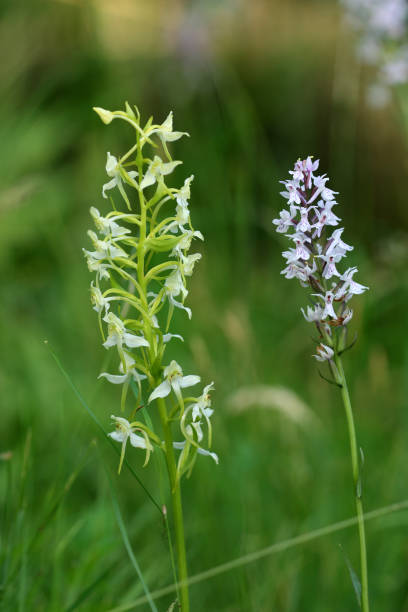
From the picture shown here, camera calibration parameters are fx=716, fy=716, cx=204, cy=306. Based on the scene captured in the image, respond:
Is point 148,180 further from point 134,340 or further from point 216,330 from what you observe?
point 216,330

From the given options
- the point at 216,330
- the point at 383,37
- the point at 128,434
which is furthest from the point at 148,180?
the point at 216,330

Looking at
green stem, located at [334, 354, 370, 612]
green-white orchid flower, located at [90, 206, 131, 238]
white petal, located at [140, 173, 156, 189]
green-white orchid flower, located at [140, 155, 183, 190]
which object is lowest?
green stem, located at [334, 354, 370, 612]

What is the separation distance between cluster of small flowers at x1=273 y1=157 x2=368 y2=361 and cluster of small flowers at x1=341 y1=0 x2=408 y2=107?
1.48 m

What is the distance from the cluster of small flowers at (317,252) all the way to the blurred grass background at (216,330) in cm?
37

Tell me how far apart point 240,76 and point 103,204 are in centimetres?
283

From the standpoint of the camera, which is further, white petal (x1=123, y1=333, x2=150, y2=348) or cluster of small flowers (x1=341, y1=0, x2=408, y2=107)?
cluster of small flowers (x1=341, y1=0, x2=408, y2=107)

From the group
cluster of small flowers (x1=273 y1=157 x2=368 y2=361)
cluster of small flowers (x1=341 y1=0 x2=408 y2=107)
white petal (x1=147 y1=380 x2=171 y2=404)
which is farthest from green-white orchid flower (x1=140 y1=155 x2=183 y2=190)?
cluster of small flowers (x1=341 y1=0 x2=408 y2=107)

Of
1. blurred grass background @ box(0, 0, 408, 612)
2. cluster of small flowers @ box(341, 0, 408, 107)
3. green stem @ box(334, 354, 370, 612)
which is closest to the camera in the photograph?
green stem @ box(334, 354, 370, 612)

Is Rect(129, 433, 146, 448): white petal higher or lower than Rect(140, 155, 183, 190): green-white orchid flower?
lower

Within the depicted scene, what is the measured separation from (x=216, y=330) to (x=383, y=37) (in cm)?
136

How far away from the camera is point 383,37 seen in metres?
2.40

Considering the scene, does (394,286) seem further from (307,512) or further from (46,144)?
(46,144)

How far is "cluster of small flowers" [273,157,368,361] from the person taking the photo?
0.87m

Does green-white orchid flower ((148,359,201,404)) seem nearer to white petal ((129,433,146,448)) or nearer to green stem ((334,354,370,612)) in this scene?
white petal ((129,433,146,448))
